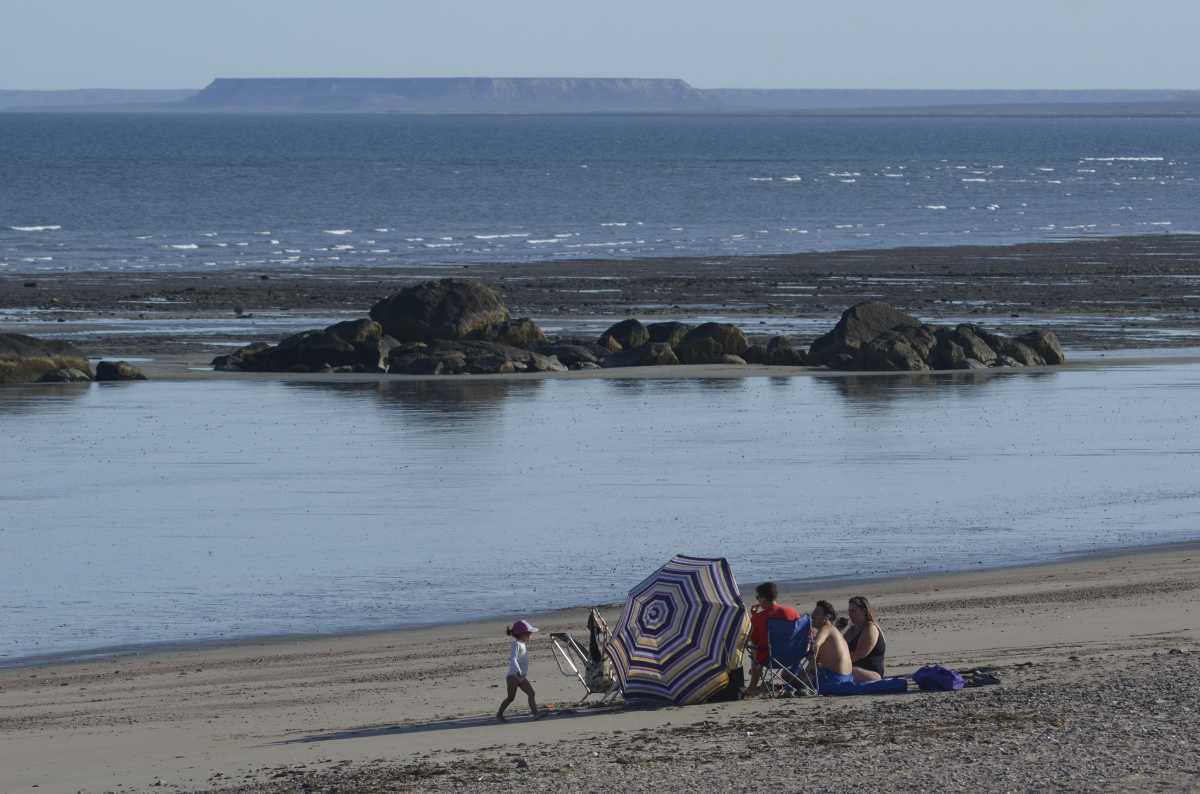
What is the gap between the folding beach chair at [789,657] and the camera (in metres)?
13.4

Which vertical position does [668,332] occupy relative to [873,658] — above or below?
below

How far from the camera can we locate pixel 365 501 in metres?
22.3

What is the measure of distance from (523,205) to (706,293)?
157 feet

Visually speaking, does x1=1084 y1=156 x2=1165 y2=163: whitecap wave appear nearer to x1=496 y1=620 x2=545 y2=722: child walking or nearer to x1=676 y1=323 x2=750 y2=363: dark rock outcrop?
x1=676 y1=323 x2=750 y2=363: dark rock outcrop

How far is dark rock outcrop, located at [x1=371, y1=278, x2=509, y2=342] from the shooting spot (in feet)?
126

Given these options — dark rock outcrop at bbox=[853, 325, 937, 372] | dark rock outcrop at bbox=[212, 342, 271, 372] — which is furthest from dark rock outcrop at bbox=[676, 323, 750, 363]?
dark rock outcrop at bbox=[212, 342, 271, 372]

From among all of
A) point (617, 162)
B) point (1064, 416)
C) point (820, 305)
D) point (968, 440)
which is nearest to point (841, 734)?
point (968, 440)

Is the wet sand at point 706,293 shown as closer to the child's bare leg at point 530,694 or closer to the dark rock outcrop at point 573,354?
the dark rock outcrop at point 573,354

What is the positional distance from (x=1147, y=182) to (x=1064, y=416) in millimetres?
101001

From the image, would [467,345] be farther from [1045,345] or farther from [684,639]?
[684,639]

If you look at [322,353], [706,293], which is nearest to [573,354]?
A: [322,353]

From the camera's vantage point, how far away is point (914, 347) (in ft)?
120

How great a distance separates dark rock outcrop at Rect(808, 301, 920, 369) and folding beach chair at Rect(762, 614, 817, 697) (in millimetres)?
23045

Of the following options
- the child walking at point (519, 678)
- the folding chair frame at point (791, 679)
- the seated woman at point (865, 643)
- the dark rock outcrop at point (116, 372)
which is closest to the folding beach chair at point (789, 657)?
the folding chair frame at point (791, 679)
